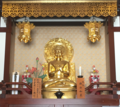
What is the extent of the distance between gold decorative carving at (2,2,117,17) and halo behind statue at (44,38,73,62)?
1.18 metres

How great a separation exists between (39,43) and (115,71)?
2.29 m

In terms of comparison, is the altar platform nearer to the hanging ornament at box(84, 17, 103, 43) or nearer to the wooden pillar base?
the wooden pillar base

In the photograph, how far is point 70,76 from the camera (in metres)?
5.62

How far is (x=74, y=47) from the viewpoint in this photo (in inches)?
229

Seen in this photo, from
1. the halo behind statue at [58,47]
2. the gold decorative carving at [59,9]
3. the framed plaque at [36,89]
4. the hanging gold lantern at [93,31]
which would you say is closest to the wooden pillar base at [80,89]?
the framed plaque at [36,89]

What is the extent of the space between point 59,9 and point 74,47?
55.8 inches

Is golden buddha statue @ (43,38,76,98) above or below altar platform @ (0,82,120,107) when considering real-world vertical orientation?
above

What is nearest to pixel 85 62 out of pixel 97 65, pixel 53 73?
pixel 97 65

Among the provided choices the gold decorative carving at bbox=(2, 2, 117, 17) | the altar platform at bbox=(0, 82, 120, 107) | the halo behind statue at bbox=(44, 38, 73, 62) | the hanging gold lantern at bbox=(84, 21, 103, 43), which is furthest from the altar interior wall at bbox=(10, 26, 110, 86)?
the altar platform at bbox=(0, 82, 120, 107)

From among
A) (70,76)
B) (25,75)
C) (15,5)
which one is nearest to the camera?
(15,5)

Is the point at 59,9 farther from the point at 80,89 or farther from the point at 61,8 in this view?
the point at 80,89

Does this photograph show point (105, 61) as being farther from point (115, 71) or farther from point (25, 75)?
point (25, 75)

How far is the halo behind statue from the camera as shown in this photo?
18.9 ft


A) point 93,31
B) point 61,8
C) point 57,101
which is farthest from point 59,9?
point 57,101
